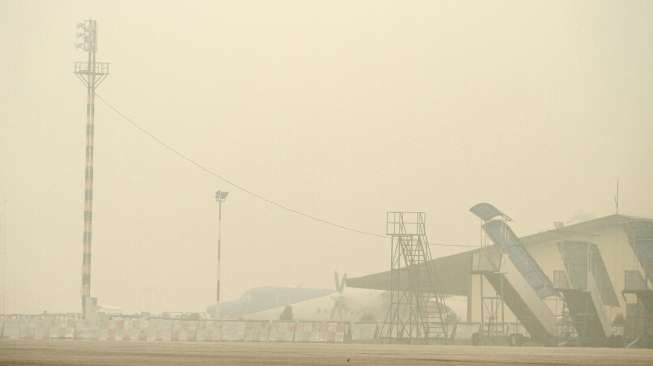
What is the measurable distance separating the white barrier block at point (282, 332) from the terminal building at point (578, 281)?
34.8 ft

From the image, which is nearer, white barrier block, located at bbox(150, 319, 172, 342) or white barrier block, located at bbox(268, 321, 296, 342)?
white barrier block, located at bbox(150, 319, 172, 342)

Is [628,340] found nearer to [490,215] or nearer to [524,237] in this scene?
[490,215]

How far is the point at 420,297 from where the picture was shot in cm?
→ 8462

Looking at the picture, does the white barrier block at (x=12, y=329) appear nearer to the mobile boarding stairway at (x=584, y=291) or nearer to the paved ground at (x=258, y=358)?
the mobile boarding stairway at (x=584, y=291)

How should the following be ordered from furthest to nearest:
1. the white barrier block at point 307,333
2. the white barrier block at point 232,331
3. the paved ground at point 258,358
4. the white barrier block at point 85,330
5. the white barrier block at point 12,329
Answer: the white barrier block at point 232,331
the white barrier block at point 12,329
the white barrier block at point 307,333
the white barrier block at point 85,330
the paved ground at point 258,358

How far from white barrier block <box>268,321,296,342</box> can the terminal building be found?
10.6 m

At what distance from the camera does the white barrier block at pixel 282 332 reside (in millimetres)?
73381

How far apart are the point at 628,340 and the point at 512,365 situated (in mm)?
45790

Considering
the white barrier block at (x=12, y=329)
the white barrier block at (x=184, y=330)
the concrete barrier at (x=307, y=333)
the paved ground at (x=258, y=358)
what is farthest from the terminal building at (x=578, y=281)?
the paved ground at (x=258, y=358)

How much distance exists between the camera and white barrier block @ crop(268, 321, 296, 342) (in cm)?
7338

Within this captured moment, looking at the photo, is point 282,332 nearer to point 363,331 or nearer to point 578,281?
point 363,331

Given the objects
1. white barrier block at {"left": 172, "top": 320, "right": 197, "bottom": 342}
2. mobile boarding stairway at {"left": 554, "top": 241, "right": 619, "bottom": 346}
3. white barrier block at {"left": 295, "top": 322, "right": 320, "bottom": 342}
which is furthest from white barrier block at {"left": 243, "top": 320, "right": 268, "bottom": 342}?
mobile boarding stairway at {"left": 554, "top": 241, "right": 619, "bottom": 346}

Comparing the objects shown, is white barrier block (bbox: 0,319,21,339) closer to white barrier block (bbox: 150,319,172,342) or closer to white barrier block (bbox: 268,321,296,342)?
white barrier block (bbox: 150,319,172,342)

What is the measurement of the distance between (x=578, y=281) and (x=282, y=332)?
16.9m
